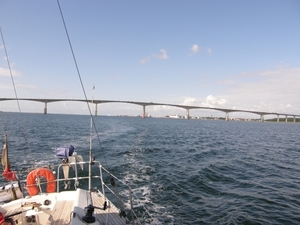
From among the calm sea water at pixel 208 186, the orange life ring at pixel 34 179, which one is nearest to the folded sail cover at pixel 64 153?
the orange life ring at pixel 34 179

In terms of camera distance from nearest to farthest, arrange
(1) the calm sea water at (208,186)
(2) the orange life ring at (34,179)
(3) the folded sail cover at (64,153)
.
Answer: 1. (2) the orange life ring at (34,179)
2. (3) the folded sail cover at (64,153)
3. (1) the calm sea water at (208,186)

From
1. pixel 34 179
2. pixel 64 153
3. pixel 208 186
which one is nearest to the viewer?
pixel 34 179

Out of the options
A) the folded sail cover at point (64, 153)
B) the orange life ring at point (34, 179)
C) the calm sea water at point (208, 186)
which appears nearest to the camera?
the orange life ring at point (34, 179)

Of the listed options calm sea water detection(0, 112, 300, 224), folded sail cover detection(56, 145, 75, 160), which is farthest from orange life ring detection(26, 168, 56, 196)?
calm sea water detection(0, 112, 300, 224)

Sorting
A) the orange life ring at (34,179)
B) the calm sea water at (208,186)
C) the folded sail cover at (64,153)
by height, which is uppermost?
the folded sail cover at (64,153)

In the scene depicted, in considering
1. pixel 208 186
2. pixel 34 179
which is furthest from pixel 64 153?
pixel 208 186

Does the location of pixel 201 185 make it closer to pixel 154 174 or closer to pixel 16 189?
pixel 154 174

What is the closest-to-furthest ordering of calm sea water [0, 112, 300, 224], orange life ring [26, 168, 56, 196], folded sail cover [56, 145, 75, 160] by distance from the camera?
orange life ring [26, 168, 56, 196] → folded sail cover [56, 145, 75, 160] → calm sea water [0, 112, 300, 224]

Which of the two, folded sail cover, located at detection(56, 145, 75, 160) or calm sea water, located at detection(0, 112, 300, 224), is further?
calm sea water, located at detection(0, 112, 300, 224)

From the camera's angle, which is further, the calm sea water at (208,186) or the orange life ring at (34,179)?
the calm sea water at (208,186)

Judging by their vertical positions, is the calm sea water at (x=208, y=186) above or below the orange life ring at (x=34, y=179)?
below

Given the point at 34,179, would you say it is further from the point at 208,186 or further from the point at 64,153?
the point at 208,186

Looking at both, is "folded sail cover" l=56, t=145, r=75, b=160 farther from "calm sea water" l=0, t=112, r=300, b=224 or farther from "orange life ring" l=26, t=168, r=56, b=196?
"calm sea water" l=0, t=112, r=300, b=224

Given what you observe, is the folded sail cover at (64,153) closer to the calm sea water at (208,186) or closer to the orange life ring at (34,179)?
the orange life ring at (34,179)
